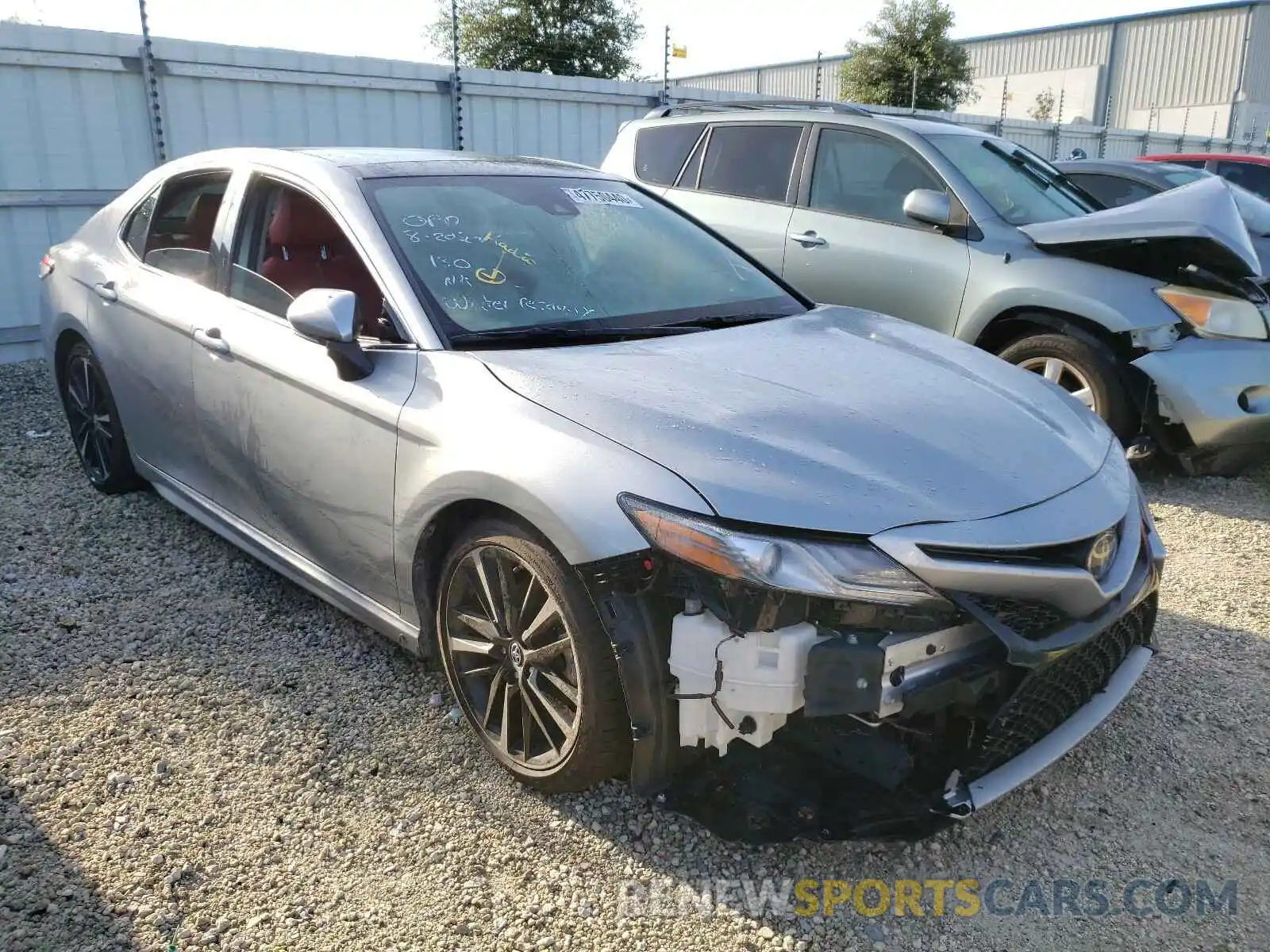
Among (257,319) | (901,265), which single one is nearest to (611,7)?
(901,265)

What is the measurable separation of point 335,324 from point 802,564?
1417mm

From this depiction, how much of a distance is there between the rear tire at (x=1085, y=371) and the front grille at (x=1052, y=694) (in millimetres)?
2437

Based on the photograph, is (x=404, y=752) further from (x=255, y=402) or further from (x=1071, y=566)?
(x=1071, y=566)

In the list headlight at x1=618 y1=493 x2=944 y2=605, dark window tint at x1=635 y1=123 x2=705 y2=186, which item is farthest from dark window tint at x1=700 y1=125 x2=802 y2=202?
headlight at x1=618 y1=493 x2=944 y2=605

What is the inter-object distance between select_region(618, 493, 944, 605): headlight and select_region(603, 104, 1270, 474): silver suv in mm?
3061

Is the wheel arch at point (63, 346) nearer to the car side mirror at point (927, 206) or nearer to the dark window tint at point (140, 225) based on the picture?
the dark window tint at point (140, 225)

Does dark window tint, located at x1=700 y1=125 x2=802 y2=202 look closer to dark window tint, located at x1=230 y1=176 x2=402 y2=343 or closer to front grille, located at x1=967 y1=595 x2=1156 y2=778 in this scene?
dark window tint, located at x1=230 y1=176 x2=402 y2=343

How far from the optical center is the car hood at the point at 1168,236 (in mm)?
4570

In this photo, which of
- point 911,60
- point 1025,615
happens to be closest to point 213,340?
point 1025,615

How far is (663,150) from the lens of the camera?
671 centimetres

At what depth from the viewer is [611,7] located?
27.6m

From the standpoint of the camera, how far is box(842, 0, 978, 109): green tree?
31.7 m

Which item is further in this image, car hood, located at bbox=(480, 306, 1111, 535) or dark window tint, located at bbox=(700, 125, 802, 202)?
dark window tint, located at bbox=(700, 125, 802, 202)

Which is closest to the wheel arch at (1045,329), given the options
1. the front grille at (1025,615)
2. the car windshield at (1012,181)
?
the car windshield at (1012,181)
